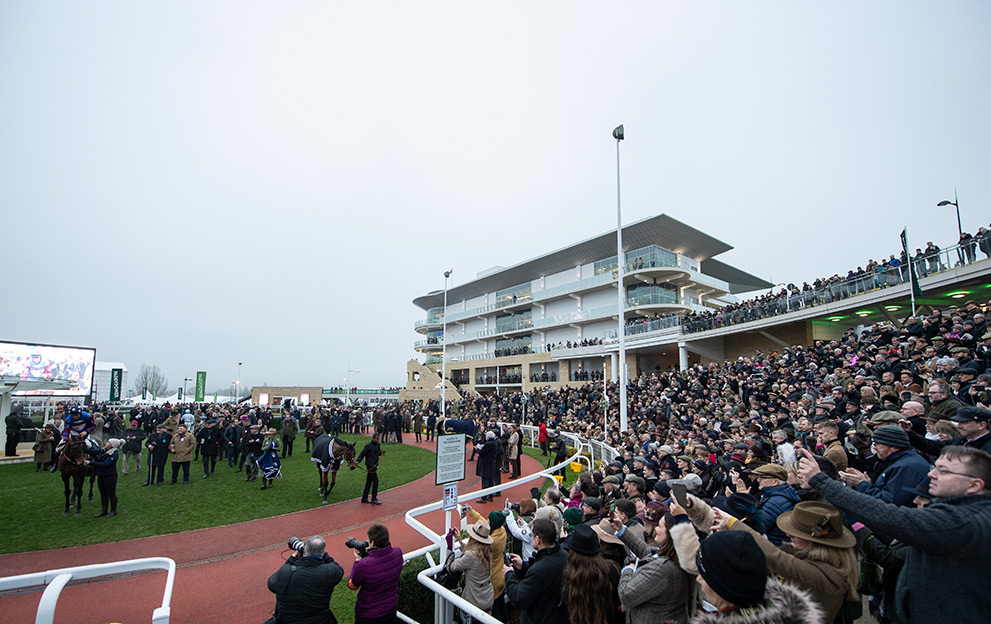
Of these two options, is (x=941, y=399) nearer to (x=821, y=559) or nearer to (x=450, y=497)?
(x=821, y=559)

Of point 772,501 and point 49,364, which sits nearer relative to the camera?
point 772,501

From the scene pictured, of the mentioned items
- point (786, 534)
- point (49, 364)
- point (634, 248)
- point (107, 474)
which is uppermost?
point (634, 248)

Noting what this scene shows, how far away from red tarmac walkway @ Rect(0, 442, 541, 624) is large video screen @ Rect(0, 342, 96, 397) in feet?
56.2

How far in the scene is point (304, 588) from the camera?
4039 millimetres

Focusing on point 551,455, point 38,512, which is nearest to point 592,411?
point 551,455

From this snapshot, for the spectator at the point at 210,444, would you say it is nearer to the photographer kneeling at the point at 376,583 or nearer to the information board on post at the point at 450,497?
the information board on post at the point at 450,497

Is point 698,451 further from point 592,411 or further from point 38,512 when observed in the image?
point 592,411

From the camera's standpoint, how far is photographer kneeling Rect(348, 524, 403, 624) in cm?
439

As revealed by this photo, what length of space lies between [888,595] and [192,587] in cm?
820

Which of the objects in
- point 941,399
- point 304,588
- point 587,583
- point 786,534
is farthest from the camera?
point 941,399

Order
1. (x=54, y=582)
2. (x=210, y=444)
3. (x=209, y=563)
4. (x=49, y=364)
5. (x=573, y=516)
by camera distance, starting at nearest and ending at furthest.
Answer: (x=54, y=582) < (x=573, y=516) < (x=209, y=563) < (x=210, y=444) < (x=49, y=364)

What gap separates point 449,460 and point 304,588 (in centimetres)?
249

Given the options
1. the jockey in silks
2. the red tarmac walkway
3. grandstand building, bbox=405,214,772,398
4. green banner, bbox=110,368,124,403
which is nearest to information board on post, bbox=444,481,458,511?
the red tarmac walkway

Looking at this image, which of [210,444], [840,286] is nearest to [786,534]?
[210,444]
